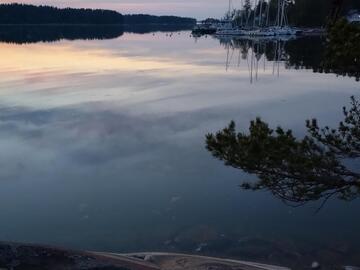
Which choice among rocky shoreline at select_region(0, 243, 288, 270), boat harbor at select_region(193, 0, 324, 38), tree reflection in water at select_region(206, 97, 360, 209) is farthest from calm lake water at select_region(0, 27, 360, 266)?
boat harbor at select_region(193, 0, 324, 38)

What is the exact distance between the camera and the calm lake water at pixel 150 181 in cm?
1234

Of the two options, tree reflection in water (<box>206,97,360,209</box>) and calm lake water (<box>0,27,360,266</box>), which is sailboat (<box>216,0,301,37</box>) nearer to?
calm lake water (<box>0,27,360,266</box>)

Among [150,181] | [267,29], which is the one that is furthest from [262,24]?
[150,181]

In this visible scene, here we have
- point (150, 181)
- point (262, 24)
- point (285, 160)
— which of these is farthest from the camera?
point (262, 24)

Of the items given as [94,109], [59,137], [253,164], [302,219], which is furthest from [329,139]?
[94,109]

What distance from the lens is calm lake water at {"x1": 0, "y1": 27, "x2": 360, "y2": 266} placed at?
12344 millimetres

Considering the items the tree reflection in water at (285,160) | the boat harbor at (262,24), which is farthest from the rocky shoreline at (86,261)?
the boat harbor at (262,24)

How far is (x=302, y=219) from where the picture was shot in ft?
43.6

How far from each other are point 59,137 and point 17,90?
15.1m

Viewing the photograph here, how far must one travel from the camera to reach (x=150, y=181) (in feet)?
51.8

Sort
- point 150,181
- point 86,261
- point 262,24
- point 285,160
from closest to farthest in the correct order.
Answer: point 285,160 → point 86,261 → point 150,181 → point 262,24

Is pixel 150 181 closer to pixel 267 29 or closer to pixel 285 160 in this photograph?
pixel 285 160

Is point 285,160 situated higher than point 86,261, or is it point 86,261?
point 285,160

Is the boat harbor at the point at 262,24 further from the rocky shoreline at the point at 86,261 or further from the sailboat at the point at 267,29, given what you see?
the rocky shoreline at the point at 86,261
